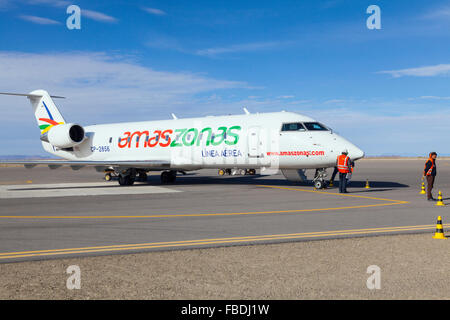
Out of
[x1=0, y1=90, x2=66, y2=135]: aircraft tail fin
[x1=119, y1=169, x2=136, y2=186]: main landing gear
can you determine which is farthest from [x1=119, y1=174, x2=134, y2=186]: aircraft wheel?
[x1=0, y1=90, x2=66, y2=135]: aircraft tail fin

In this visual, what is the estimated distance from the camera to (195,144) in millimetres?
23641

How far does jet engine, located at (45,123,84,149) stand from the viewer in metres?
27.8

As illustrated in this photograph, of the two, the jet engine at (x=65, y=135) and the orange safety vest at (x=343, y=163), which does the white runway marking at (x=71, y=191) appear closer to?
the jet engine at (x=65, y=135)

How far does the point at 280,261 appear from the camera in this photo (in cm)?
719

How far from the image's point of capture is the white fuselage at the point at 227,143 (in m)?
20.2

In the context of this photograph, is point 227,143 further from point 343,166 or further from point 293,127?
point 343,166

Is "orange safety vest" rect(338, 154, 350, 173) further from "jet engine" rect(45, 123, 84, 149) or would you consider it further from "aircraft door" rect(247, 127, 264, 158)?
"jet engine" rect(45, 123, 84, 149)

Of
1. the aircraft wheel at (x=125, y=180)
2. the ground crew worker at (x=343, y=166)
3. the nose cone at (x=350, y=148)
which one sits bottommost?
the aircraft wheel at (x=125, y=180)

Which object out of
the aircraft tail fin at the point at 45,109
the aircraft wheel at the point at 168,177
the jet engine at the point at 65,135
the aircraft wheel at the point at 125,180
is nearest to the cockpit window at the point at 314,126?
the aircraft wheel at the point at 168,177

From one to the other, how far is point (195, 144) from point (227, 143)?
2072 millimetres

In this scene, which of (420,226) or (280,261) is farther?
(420,226)
